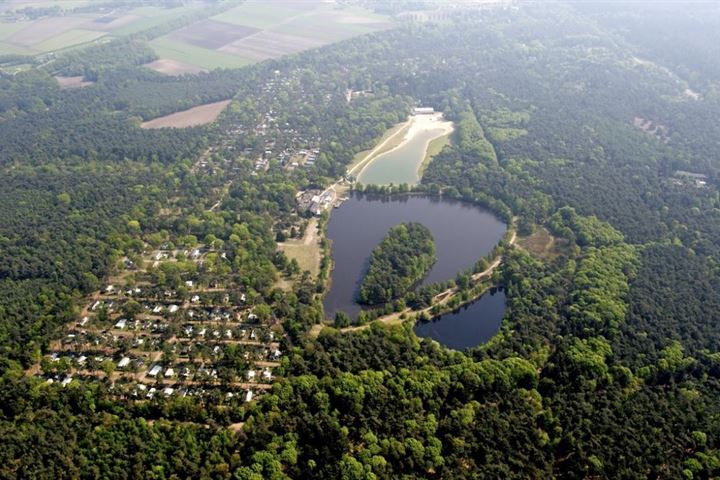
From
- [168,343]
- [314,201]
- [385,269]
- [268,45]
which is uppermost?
[268,45]

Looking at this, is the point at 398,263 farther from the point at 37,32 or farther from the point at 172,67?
the point at 37,32

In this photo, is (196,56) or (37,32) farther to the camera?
(37,32)

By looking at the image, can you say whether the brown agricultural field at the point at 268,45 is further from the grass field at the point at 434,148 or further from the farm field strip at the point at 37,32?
the grass field at the point at 434,148

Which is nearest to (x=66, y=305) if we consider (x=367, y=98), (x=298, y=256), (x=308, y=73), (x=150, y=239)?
(x=150, y=239)

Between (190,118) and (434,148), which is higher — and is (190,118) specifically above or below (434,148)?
above

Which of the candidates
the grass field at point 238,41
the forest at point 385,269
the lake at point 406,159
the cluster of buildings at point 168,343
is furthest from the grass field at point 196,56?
the cluster of buildings at point 168,343

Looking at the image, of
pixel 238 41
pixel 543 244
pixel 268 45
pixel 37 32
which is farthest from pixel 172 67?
pixel 543 244
